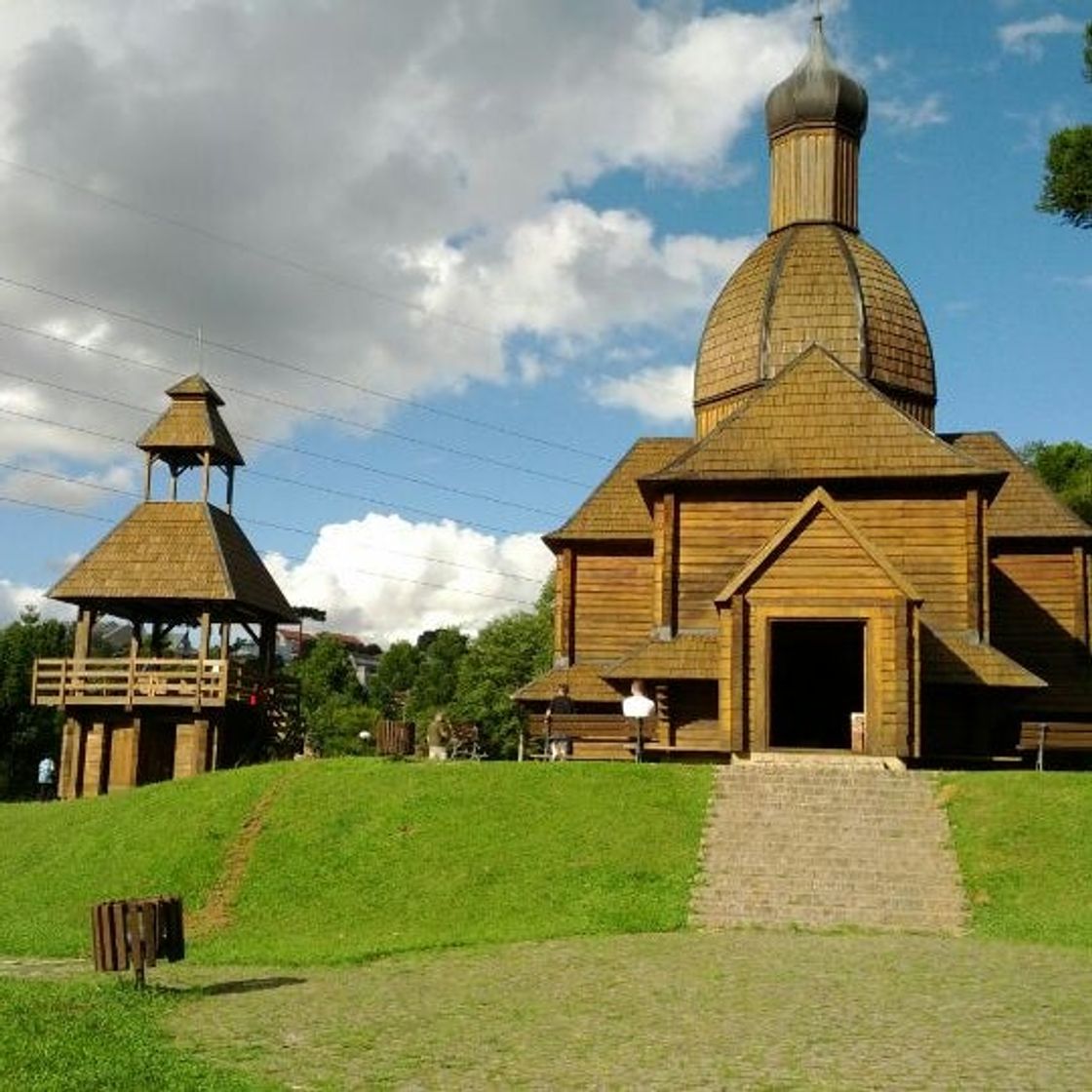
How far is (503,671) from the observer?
252 feet

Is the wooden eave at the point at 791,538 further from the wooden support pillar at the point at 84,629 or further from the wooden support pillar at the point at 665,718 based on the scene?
the wooden support pillar at the point at 84,629

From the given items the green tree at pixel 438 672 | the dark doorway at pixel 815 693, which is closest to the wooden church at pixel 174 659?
the dark doorway at pixel 815 693

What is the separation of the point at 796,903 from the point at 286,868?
830 centimetres

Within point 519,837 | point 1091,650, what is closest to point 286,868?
point 519,837

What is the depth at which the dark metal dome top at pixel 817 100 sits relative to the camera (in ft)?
133

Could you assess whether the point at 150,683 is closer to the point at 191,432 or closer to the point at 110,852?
the point at 191,432

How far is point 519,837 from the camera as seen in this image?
2114 centimetres

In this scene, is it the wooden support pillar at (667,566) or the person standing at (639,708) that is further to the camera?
the wooden support pillar at (667,566)

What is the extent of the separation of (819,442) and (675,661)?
6.22 m

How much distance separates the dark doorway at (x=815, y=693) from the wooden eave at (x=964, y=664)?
4.40 m

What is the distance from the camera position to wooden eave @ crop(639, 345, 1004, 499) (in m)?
29.0

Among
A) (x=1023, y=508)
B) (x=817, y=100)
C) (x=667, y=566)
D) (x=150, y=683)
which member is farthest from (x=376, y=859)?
(x=817, y=100)

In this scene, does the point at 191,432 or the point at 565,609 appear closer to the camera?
the point at 565,609

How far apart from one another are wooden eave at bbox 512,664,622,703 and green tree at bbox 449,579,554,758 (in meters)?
40.1
